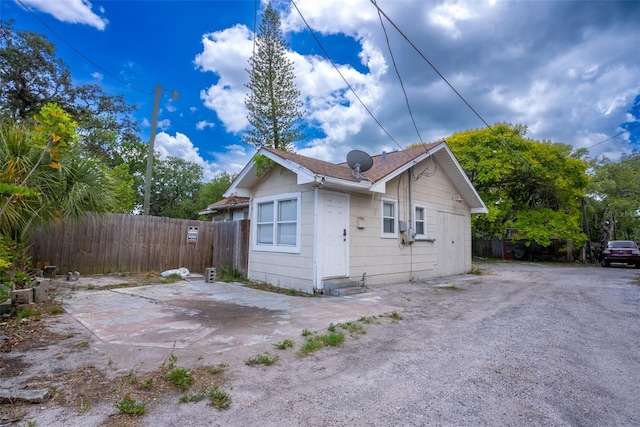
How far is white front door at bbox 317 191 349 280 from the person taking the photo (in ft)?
24.4

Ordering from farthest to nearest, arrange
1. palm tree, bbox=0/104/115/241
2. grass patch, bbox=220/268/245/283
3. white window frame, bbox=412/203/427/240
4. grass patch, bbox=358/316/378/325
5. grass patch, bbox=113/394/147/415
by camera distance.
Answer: white window frame, bbox=412/203/427/240 < grass patch, bbox=220/268/245/283 < grass patch, bbox=358/316/378/325 < palm tree, bbox=0/104/115/241 < grass patch, bbox=113/394/147/415

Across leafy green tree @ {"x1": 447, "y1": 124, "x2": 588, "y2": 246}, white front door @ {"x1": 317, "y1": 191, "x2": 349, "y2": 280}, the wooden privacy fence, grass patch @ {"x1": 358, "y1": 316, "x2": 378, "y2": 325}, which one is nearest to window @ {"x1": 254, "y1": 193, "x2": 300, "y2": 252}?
white front door @ {"x1": 317, "y1": 191, "x2": 349, "y2": 280}

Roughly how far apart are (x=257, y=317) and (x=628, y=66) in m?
13.5

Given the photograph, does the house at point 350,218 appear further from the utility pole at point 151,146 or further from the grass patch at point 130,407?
the grass patch at point 130,407

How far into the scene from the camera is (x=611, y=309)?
6051 millimetres

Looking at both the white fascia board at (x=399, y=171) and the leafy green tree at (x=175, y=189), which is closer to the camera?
the white fascia board at (x=399, y=171)

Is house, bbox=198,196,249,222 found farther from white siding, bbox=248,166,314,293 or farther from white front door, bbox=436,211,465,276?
white front door, bbox=436,211,465,276

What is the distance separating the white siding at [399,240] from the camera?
27.2ft

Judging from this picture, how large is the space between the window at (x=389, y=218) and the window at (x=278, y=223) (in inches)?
102

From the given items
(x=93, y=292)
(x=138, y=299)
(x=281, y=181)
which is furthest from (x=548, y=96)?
(x=93, y=292)

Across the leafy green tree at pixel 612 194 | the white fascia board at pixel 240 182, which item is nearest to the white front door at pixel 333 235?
the white fascia board at pixel 240 182

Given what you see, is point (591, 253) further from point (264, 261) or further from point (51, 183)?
point (51, 183)

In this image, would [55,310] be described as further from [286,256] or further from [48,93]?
[48,93]

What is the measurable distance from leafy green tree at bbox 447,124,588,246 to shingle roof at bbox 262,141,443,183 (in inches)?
377
